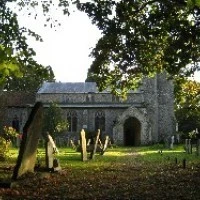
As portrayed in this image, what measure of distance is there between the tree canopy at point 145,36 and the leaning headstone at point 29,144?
5.29 meters

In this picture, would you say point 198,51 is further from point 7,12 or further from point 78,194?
point 78,194

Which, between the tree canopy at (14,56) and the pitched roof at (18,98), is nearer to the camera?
the tree canopy at (14,56)

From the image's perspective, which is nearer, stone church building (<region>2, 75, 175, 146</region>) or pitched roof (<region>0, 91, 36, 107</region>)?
stone church building (<region>2, 75, 175, 146</region>)

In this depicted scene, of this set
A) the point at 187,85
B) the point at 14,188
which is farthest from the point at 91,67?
the point at 14,188

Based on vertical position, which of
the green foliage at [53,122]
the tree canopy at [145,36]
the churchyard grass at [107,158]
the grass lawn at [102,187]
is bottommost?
the grass lawn at [102,187]

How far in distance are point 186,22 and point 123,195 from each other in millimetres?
8997

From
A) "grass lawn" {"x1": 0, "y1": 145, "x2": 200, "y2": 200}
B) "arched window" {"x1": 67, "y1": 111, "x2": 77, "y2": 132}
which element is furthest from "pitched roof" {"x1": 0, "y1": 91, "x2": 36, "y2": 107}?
"grass lawn" {"x1": 0, "y1": 145, "x2": 200, "y2": 200}

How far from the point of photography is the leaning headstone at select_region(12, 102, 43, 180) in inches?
387

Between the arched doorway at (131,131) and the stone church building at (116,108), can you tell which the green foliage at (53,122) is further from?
the arched doorway at (131,131)

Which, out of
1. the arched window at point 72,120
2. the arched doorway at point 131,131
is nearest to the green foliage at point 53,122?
the arched window at point 72,120

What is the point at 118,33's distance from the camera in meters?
15.0

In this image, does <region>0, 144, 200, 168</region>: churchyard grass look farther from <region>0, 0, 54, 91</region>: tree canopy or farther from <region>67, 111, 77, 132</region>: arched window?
<region>67, 111, 77, 132</region>: arched window

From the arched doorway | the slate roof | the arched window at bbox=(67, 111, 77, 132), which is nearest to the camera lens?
the arched doorway

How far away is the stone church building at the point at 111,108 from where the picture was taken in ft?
172
